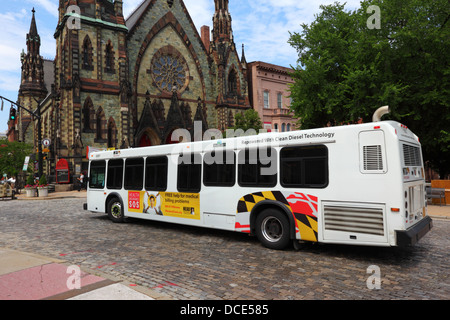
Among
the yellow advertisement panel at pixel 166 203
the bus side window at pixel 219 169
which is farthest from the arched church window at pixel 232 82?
the bus side window at pixel 219 169

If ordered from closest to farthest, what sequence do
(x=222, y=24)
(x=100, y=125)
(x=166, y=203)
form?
(x=166, y=203) < (x=100, y=125) < (x=222, y=24)

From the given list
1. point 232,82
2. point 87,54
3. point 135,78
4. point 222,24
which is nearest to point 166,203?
point 87,54

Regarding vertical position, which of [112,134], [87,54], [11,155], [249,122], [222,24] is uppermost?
[222,24]

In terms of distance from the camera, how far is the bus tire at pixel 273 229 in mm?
7355

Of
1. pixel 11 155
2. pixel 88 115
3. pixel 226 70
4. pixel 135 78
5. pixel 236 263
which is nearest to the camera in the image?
pixel 236 263

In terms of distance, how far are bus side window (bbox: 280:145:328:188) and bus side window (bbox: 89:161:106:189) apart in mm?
7723

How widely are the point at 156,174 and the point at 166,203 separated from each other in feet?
3.39

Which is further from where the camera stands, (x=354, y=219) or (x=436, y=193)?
(x=436, y=193)

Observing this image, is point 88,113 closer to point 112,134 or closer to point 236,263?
point 112,134

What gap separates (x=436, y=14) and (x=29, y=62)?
58699 mm

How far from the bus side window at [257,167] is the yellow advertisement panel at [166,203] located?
5.73 feet

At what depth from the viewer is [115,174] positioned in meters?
11.8

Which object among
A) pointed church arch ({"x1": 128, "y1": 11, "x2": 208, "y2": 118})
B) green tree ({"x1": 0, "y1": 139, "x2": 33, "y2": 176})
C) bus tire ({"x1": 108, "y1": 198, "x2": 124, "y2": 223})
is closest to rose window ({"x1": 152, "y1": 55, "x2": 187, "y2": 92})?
pointed church arch ({"x1": 128, "y1": 11, "x2": 208, "y2": 118})
